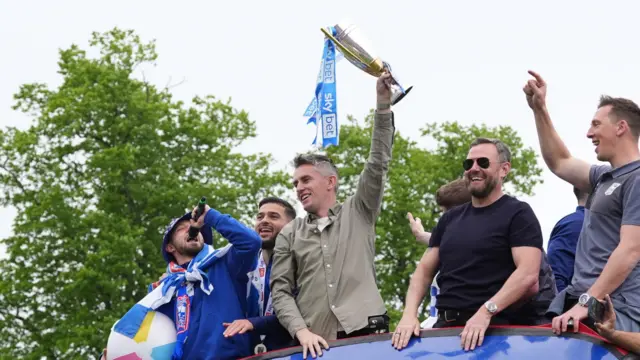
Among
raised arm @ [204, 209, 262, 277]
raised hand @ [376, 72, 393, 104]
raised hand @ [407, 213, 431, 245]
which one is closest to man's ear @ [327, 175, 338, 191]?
raised arm @ [204, 209, 262, 277]

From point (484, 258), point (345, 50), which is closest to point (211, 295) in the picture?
point (345, 50)

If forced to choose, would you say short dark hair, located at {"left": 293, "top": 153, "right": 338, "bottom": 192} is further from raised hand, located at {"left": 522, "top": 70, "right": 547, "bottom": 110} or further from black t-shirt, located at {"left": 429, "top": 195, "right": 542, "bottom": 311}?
raised hand, located at {"left": 522, "top": 70, "right": 547, "bottom": 110}

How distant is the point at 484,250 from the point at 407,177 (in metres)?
21.0

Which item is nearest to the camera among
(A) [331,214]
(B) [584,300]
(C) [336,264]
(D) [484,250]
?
(B) [584,300]

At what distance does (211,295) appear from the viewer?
6.75 m

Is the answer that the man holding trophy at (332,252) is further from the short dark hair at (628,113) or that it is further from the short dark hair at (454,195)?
the short dark hair at (628,113)

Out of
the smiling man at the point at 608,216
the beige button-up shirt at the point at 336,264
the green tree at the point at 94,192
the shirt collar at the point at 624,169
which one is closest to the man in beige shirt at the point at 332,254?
the beige button-up shirt at the point at 336,264

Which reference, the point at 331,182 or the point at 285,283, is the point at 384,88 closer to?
the point at 331,182

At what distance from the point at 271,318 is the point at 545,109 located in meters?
2.02

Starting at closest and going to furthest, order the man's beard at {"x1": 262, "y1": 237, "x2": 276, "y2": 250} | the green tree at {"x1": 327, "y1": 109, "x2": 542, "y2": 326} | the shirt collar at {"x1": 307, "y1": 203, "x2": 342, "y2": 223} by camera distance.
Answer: the shirt collar at {"x1": 307, "y1": 203, "x2": 342, "y2": 223} < the man's beard at {"x1": 262, "y1": 237, "x2": 276, "y2": 250} < the green tree at {"x1": 327, "y1": 109, "x2": 542, "y2": 326}

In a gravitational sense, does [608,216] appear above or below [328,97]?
below

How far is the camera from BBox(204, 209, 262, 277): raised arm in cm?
671

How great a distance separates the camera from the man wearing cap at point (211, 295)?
6.58 meters

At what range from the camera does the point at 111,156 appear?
2372cm
